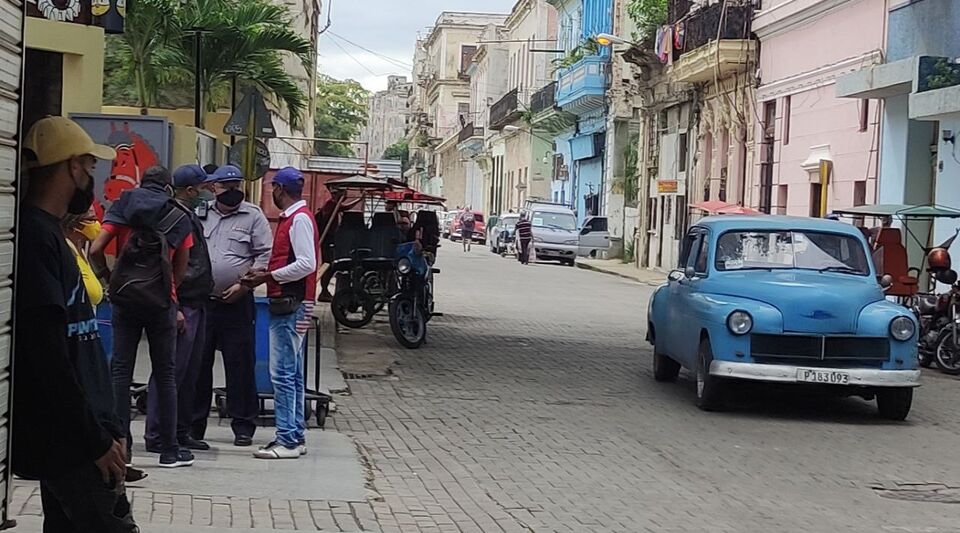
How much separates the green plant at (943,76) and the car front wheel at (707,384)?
34.2 ft

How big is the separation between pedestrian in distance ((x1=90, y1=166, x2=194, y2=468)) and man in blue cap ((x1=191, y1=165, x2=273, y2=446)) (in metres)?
0.87

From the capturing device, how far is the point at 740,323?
39.9 ft

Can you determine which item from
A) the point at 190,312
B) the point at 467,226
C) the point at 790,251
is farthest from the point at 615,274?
the point at 190,312

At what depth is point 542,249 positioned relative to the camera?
48406 millimetres

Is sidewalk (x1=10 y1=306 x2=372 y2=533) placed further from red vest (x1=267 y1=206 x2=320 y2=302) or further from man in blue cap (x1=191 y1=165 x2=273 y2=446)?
red vest (x1=267 y1=206 x2=320 y2=302)

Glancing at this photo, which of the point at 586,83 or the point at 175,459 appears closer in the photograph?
the point at 175,459

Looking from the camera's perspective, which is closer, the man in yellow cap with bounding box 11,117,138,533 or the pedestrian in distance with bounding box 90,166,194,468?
the man in yellow cap with bounding box 11,117,138,533

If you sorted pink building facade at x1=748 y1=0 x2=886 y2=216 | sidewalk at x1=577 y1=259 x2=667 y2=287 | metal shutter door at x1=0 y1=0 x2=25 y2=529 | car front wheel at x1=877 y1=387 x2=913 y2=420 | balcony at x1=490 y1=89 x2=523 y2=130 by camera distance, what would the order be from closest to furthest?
metal shutter door at x1=0 y1=0 x2=25 y2=529 < car front wheel at x1=877 y1=387 x2=913 y2=420 < pink building facade at x1=748 y1=0 x2=886 y2=216 < sidewalk at x1=577 y1=259 x2=667 y2=287 < balcony at x1=490 y1=89 x2=523 y2=130

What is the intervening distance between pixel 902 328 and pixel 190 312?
6.25 meters

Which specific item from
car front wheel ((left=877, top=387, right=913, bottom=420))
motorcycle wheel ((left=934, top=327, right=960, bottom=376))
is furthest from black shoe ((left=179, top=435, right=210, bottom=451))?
motorcycle wheel ((left=934, top=327, right=960, bottom=376))

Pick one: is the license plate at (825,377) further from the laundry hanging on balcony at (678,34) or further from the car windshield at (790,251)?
the laundry hanging on balcony at (678,34)

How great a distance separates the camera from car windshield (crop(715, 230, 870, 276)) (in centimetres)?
1336

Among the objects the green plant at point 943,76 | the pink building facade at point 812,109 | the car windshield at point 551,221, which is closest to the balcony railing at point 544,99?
the car windshield at point 551,221

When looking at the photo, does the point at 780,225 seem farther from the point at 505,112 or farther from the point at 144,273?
the point at 505,112
